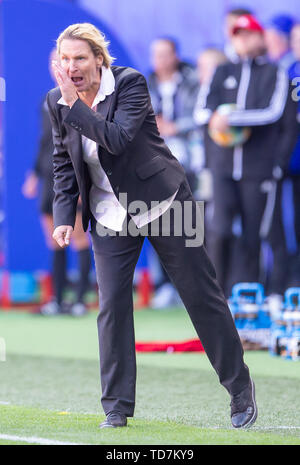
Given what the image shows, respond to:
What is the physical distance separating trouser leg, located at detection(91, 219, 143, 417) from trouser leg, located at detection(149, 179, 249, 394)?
0.19 metres

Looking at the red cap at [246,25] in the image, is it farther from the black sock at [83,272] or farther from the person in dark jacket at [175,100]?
the black sock at [83,272]

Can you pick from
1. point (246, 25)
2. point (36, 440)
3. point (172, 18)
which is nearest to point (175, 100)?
point (172, 18)

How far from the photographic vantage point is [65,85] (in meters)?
4.90

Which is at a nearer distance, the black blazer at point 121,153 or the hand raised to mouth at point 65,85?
the hand raised to mouth at point 65,85

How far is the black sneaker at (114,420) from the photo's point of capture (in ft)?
16.8

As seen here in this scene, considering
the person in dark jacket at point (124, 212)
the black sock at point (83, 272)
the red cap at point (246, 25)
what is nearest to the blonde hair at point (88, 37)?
the person in dark jacket at point (124, 212)

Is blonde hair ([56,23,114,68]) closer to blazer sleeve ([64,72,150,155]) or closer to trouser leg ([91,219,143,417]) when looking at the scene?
blazer sleeve ([64,72,150,155])

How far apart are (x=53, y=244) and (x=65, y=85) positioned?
684 cm

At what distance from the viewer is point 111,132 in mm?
4910

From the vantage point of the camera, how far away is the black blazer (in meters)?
5.02

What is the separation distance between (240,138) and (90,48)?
469cm

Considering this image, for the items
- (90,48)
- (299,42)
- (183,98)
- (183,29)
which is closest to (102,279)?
(90,48)

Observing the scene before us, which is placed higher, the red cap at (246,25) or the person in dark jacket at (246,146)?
the red cap at (246,25)
